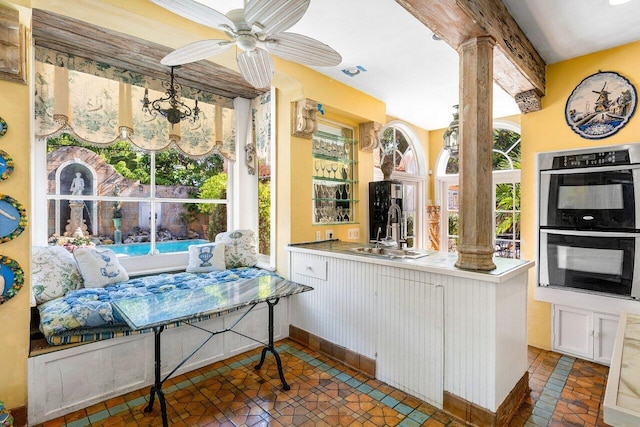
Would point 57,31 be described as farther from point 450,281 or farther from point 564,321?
point 564,321

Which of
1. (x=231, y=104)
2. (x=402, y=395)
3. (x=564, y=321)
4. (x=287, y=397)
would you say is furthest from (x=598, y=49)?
(x=287, y=397)

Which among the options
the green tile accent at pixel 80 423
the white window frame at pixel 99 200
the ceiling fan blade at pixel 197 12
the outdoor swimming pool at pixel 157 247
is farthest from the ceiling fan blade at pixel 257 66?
the green tile accent at pixel 80 423

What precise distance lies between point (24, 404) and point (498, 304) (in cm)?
288

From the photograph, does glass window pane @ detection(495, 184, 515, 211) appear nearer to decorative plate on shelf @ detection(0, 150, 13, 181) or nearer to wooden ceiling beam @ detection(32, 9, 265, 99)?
wooden ceiling beam @ detection(32, 9, 265, 99)

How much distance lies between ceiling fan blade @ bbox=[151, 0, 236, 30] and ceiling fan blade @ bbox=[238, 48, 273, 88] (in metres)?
0.24

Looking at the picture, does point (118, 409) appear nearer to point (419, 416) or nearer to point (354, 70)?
point (419, 416)

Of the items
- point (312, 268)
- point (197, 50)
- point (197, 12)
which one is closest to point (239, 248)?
point (312, 268)

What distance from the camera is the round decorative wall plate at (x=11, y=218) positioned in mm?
1873

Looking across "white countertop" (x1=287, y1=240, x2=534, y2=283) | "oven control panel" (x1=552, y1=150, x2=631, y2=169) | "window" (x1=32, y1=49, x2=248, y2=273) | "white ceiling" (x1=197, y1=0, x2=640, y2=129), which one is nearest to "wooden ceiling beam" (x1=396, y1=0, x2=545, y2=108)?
"white ceiling" (x1=197, y1=0, x2=640, y2=129)

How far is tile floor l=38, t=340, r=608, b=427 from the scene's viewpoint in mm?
2043

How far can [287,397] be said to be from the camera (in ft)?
7.53

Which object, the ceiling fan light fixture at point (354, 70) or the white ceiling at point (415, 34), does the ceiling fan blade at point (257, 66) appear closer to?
the white ceiling at point (415, 34)

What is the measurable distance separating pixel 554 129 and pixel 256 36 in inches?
116

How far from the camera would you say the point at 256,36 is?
159 centimetres
